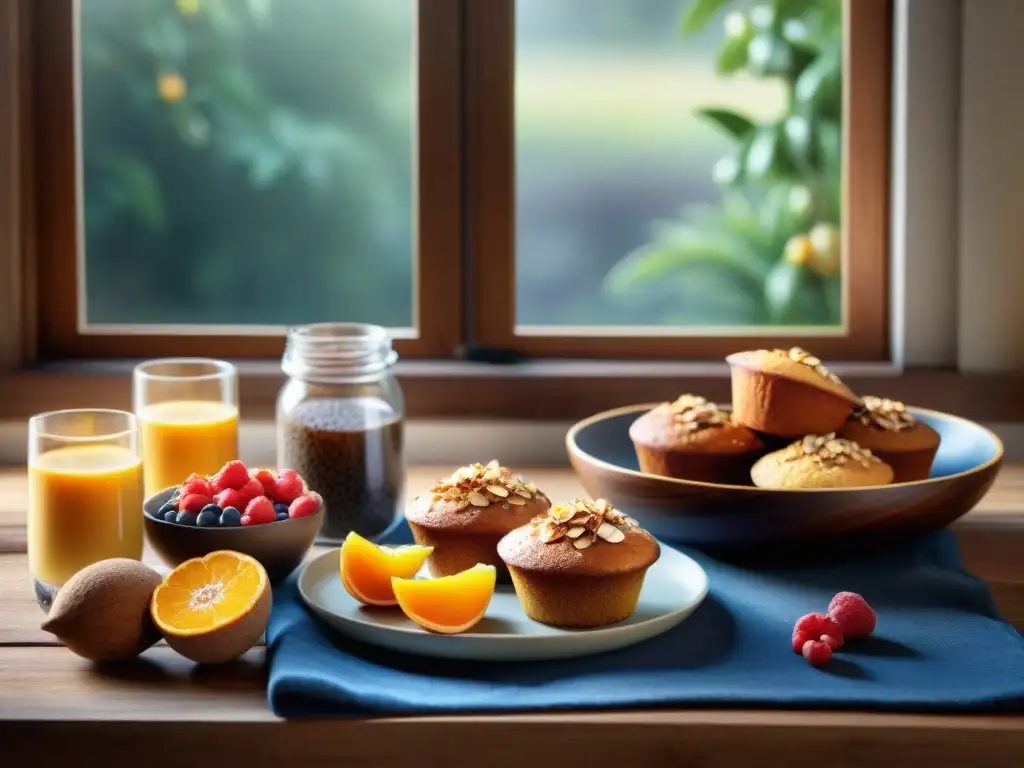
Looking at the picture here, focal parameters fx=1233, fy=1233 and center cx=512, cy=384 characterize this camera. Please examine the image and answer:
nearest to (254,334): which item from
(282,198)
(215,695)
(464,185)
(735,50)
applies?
(282,198)

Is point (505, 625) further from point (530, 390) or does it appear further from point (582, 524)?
point (530, 390)

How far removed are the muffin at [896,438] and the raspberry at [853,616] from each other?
30cm

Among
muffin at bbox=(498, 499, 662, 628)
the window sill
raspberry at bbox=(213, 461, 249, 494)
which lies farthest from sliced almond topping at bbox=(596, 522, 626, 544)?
the window sill

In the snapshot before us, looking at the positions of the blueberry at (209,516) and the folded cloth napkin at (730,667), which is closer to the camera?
the folded cloth napkin at (730,667)

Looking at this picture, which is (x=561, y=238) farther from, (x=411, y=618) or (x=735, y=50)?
(x=411, y=618)

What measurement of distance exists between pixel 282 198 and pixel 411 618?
1078 mm

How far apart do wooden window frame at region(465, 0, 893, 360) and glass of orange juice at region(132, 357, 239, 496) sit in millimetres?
567

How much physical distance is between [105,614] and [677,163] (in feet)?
4.09

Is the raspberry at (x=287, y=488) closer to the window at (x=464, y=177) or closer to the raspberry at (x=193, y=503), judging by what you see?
the raspberry at (x=193, y=503)

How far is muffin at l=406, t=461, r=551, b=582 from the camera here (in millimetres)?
1185

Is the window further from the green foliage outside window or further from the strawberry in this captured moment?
the strawberry

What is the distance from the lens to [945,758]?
2.98ft

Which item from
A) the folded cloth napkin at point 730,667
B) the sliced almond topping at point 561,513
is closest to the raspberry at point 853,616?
the folded cloth napkin at point 730,667

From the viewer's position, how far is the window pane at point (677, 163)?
6.31 ft
